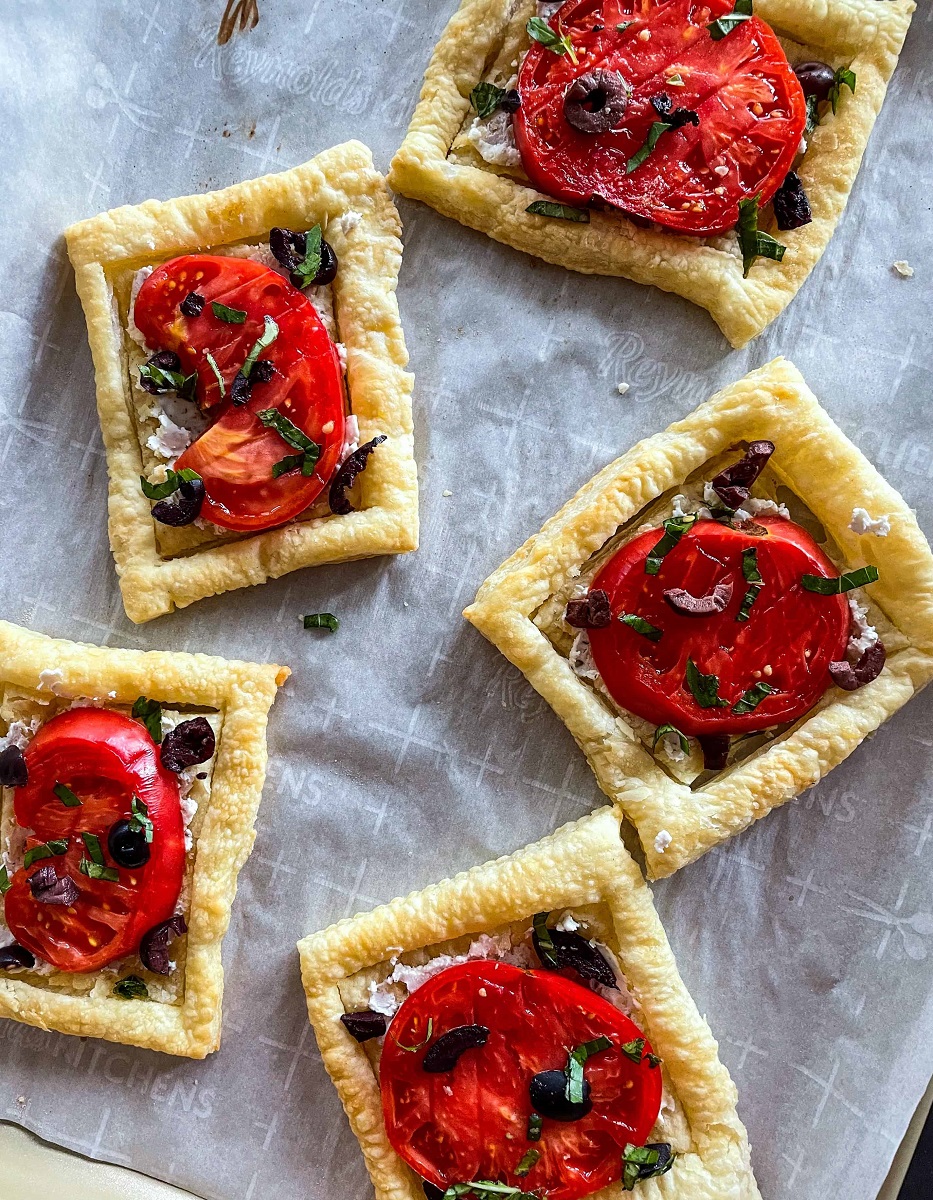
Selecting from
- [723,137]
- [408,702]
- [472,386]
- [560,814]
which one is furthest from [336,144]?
[560,814]

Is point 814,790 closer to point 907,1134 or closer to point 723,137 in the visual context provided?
point 907,1134

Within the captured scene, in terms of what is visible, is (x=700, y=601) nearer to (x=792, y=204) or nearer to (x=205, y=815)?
(x=792, y=204)

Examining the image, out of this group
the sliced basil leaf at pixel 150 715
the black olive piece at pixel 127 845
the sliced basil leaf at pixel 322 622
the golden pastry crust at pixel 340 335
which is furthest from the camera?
the sliced basil leaf at pixel 322 622


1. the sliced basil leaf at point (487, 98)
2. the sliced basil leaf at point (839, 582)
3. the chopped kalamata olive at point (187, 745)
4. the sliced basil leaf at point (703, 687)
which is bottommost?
the chopped kalamata olive at point (187, 745)

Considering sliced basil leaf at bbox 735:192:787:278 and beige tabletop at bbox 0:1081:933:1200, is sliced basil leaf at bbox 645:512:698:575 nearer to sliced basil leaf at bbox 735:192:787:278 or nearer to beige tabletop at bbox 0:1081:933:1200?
sliced basil leaf at bbox 735:192:787:278

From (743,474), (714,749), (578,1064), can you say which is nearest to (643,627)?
(714,749)

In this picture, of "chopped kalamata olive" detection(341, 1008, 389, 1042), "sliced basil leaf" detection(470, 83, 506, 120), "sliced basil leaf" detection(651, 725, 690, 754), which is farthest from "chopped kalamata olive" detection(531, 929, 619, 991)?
"sliced basil leaf" detection(470, 83, 506, 120)

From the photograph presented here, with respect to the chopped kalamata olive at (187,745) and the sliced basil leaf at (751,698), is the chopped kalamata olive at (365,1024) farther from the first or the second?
the sliced basil leaf at (751,698)

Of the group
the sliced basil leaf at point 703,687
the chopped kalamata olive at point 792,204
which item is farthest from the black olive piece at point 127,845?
the chopped kalamata olive at point 792,204
